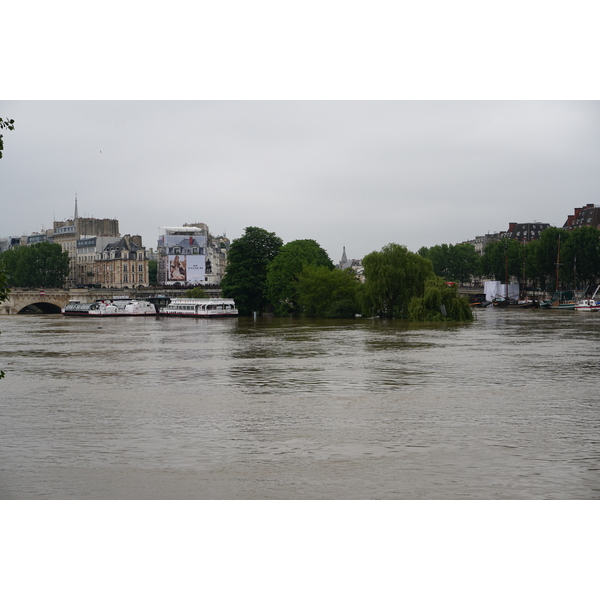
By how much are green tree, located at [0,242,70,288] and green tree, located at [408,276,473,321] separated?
69491 mm

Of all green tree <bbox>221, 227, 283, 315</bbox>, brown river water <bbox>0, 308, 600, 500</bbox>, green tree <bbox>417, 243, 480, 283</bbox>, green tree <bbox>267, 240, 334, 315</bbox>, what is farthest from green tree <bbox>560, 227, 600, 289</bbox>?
brown river water <bbox>0, 308, 600, 500</bbox>

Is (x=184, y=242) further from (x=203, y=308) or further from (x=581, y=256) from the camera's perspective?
(x=581, y=256)

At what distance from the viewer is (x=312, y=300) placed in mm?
48406

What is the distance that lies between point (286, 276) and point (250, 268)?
4398 mm

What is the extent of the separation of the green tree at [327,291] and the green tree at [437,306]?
7.97 m

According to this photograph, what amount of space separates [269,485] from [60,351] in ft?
59.6

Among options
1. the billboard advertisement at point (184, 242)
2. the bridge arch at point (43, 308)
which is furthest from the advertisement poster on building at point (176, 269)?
the bridge arch at point (43, 308)

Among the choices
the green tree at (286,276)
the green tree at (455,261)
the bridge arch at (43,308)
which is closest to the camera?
the green tree at (286,276)

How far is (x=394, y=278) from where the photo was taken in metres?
41.7

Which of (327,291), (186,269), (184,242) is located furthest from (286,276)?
(184,242)

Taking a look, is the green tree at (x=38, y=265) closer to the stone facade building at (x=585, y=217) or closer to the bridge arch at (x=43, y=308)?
the bridge arch at (x=43, y=308)

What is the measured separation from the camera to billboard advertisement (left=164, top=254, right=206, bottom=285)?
323 feet

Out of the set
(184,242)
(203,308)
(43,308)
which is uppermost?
(184,242)

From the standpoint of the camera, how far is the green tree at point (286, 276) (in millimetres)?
51781
